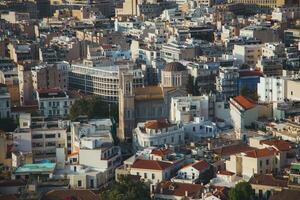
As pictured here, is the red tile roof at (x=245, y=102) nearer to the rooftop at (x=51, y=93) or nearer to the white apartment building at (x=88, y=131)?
the white apartment building at (x=88, y=131)

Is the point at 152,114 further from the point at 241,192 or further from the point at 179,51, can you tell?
the point at 241,192

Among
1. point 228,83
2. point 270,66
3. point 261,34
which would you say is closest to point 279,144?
point 228,83

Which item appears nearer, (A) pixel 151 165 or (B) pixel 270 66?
(A) pixel 151 165

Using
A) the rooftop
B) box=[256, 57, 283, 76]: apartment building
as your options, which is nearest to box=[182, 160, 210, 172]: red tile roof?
the rooftop

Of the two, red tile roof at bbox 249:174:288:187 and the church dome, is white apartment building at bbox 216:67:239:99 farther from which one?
red tile roof at bbox 249:174:288:187

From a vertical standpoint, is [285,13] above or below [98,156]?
above

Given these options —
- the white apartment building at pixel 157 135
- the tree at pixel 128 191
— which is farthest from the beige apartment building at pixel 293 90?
the tree at pixel 128 191

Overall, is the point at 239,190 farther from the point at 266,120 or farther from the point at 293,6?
the point at 293,6
